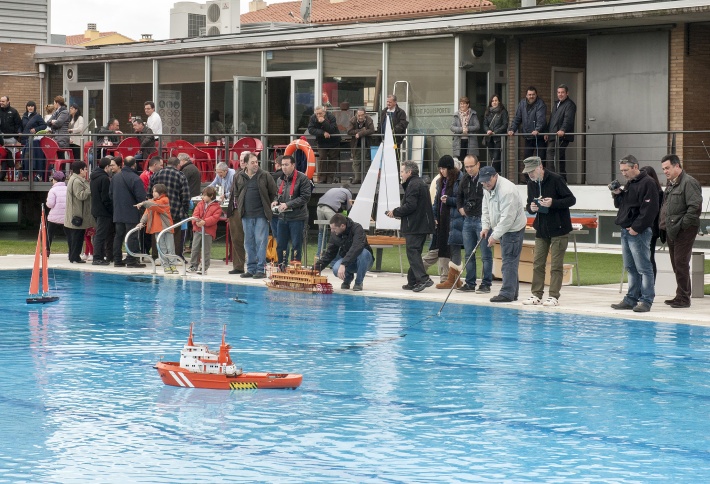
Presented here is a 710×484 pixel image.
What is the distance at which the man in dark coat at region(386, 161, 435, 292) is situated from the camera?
55.9 feet

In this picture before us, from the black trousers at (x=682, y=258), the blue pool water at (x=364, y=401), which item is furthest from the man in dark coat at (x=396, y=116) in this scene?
the black trousers at (x=682, y=258)

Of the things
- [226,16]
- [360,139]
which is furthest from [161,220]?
[226,16]

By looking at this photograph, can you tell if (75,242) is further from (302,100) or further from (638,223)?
(638,223)

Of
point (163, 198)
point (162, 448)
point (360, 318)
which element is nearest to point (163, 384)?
point (162, 448)

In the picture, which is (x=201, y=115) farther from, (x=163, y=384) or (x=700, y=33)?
(x=163, y=384)

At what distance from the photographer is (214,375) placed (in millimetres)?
9852

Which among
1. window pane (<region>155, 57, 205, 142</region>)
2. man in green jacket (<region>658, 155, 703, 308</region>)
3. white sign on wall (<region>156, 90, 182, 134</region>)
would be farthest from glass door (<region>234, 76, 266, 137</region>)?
man in green jacket (<region>658, 155, 703, 308</region>)

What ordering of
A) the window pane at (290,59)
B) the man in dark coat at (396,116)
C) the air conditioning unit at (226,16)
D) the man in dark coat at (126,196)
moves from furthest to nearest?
the air conditioning unit at (226,16), the window pane at (290,59), the man in dark coat at (396,116), the man in dark coat at (126,196)

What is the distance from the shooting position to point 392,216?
17.2m

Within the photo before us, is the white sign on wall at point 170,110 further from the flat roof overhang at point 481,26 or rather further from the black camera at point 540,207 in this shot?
the black camera at point 540,207

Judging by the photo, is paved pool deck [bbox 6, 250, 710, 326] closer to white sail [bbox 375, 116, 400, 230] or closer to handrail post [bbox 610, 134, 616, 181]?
white sail [bbox 375, 116, 400, 230]

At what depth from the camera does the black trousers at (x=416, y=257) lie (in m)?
17.2

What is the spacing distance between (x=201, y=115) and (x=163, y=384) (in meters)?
21.1

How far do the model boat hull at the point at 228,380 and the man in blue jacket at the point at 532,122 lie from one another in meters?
13.2
